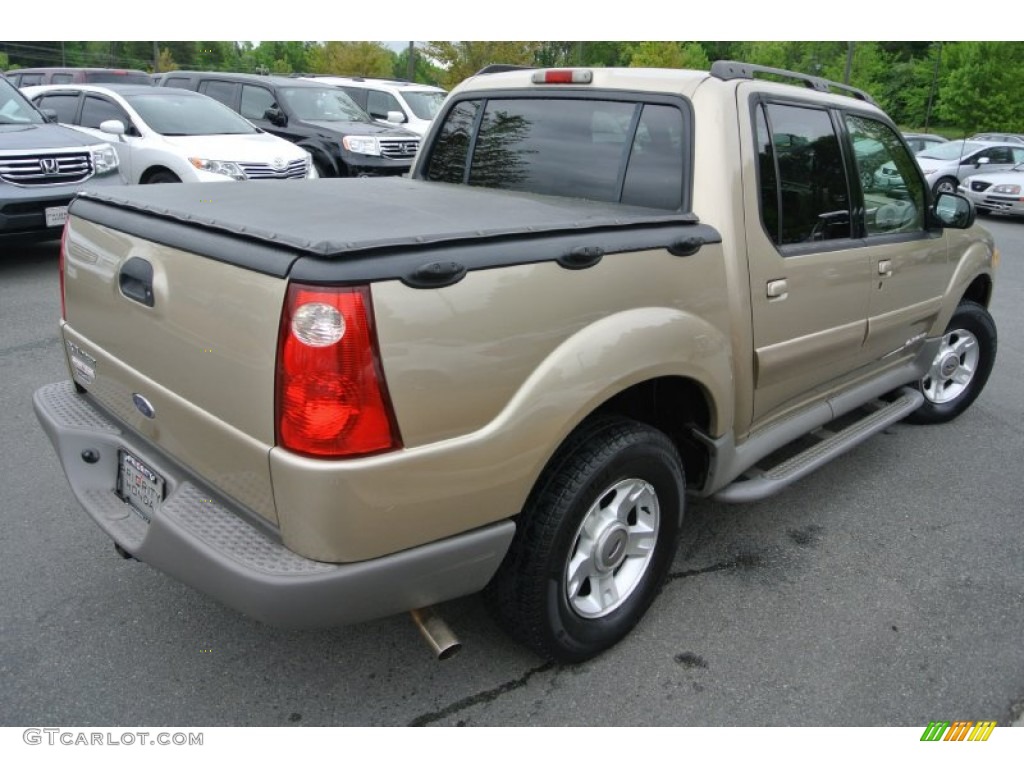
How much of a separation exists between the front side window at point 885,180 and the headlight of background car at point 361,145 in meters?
8.94

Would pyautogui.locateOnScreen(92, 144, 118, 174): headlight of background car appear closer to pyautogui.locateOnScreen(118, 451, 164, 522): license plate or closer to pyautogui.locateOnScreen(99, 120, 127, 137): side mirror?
pyautogui.locateOnScreen(99, 120, 127, 137): side mirror

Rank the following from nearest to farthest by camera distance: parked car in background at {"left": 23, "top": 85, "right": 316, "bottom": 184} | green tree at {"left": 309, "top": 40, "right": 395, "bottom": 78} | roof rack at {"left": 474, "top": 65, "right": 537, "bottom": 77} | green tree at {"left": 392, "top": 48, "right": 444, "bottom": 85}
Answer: roof rack at {"left": 474, "top": 65, "right": 537, "bottom": 77}
parked car in background at {"left": 23, "top": 85, "right": 316, "bottom": 184}
green tree at {"left": 309, "top": 40, "right": 395, "bottom": 78}
green tree at {"left": 392, "top": 48, "right": 444, "bottom": 85}

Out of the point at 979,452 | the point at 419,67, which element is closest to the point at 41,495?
the point at 979,452

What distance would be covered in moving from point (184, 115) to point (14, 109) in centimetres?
186

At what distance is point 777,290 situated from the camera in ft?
9.69

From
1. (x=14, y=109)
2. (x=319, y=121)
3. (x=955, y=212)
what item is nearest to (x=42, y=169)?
(x=14, y=109)

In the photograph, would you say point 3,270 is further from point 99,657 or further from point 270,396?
point 270,396

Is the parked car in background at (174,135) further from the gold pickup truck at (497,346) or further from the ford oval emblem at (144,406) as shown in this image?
the ford oval emblem at (144,406)

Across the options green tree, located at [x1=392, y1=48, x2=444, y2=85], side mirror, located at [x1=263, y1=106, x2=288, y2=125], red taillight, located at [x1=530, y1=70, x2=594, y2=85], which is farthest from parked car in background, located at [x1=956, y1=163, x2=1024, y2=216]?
green tree, located at [x1=392, y1=48, x2=444, y2=85]

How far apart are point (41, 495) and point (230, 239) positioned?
7.19 feet

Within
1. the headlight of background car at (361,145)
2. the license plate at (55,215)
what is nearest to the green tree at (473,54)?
the headlight of background car at (361,145)

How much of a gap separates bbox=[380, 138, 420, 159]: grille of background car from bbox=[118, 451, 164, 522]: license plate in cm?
985

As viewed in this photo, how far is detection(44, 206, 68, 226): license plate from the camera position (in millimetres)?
7367

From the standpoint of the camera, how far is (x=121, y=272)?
7.91 ft
